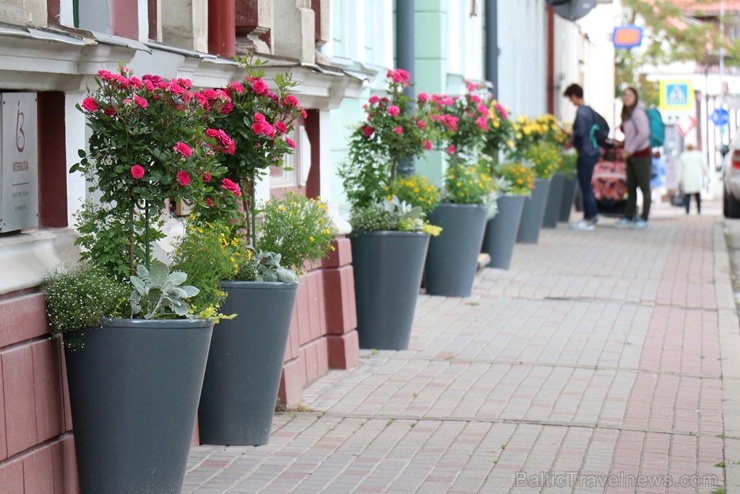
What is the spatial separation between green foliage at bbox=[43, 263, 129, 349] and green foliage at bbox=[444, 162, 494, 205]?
6534 millimetres

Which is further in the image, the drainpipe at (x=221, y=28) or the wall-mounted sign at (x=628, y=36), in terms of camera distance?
the wall-mounted sign at (x=628, y=36)

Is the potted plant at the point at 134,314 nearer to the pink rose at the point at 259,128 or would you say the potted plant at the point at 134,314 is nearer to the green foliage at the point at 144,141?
the green foliage at the point at 144,141

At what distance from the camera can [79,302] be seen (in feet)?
17.4

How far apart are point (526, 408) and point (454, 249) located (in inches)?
166

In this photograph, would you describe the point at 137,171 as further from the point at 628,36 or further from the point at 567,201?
the point at 628,36

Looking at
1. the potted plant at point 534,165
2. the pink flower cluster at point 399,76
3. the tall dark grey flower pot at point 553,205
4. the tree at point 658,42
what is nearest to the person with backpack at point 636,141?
the tall dark grey flower pot at point 553,205

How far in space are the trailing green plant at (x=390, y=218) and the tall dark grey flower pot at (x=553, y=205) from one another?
10.9 metres

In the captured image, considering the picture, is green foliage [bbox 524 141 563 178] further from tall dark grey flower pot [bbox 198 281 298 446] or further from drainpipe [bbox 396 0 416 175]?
tall dark grey flower pot [bbox 198 281 298 446]

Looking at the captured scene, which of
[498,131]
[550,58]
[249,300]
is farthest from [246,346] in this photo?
[550,58]

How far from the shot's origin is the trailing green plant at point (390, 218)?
9.33 metres

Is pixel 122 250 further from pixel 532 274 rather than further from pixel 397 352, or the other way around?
pixel 532 274

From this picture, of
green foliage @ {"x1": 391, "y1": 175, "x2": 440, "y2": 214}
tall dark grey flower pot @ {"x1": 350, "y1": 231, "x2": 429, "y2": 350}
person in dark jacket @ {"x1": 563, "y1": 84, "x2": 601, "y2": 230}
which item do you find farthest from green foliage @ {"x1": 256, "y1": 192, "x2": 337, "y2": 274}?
person in dark jacket @ {"x1": 563, "y1": 84, "x2": 601, "y2": 230}

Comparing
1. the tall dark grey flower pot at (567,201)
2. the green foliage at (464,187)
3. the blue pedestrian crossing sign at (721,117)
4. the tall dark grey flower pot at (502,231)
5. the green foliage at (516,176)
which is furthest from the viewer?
the blue pedestrian crossing sign at (721,117)

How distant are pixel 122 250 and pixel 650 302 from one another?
24.9ft
